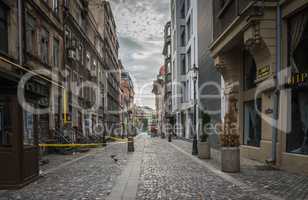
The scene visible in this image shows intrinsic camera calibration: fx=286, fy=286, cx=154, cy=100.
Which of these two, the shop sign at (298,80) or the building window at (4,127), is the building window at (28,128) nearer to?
the building window at (4,127)

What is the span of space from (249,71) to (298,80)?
4.82m

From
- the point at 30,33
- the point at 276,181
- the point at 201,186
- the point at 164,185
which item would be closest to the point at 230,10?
the point at 276,181

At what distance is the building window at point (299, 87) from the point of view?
9.31 metres

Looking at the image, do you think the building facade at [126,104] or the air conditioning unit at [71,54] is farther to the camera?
the building facade at [126,104]

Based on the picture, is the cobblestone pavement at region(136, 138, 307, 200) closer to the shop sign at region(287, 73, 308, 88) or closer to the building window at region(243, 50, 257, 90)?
the shop sign at region(287, 73, 308, 88)

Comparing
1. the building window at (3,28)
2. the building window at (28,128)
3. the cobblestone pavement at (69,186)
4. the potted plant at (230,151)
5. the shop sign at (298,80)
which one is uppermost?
the building window at (3,28)

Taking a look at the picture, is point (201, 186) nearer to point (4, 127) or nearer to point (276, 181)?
point (276, 181)

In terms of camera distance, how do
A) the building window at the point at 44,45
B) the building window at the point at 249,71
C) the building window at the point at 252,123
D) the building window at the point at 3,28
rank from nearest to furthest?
the building window at the point at 3,28 → the building window at the point at 252,123 → the building window at the point at 249,71 → the building window at the point at 44,45

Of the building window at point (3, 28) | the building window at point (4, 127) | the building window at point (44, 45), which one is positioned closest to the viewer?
the building window at point (4, 127)

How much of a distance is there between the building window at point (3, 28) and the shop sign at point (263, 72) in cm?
1115

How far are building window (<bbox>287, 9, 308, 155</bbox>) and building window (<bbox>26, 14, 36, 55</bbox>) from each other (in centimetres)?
1265

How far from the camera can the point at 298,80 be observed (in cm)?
945

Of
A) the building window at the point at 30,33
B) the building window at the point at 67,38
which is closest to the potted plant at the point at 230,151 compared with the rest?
the building window at the point at 30,33

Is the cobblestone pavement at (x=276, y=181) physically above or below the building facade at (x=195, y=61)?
below
